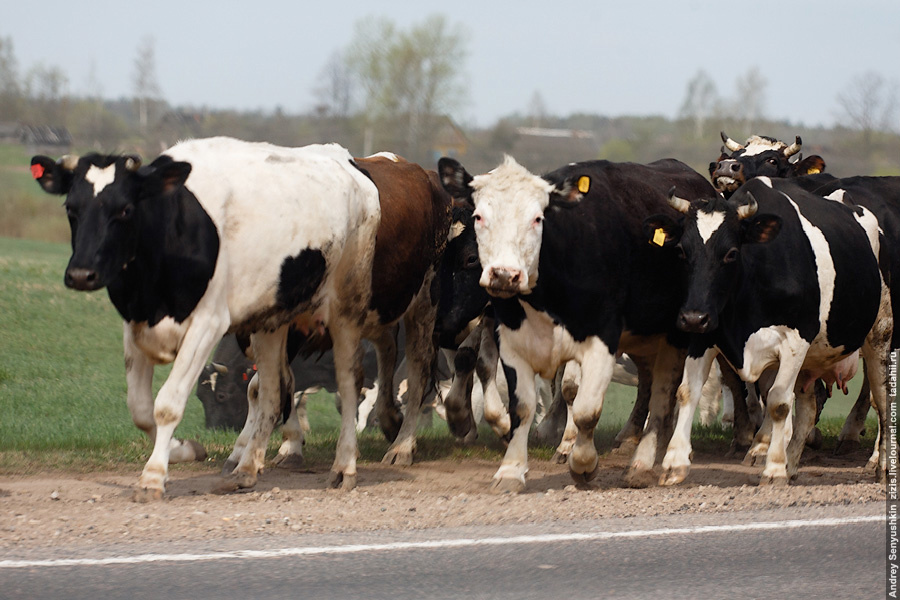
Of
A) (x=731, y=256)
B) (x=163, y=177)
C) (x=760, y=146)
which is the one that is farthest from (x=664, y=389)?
(x=163, y=177)

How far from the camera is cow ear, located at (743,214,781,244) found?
8453 mm

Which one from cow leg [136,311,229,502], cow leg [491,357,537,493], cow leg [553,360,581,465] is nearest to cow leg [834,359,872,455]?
cow leg [553,360,581,465]

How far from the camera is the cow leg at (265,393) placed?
870 cm

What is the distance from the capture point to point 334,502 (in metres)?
7.71

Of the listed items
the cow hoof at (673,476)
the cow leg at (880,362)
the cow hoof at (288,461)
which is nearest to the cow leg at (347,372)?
the cow hoof at (288,461)

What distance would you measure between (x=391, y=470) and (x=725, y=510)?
3.26 meters

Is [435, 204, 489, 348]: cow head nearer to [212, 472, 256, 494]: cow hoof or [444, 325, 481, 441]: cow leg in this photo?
[444, 325, 481, 441]: cow leg

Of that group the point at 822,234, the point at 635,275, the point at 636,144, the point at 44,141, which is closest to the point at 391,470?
the point at 635,275

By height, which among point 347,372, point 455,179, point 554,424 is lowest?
point 554,424

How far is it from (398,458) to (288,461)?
3.17 feet

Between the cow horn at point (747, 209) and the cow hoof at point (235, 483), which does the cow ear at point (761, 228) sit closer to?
the cow horn at point (747, 209)

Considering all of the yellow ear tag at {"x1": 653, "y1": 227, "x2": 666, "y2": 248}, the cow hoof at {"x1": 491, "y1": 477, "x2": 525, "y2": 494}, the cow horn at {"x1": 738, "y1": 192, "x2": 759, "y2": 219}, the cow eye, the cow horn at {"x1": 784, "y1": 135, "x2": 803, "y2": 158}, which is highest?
the cow horn at {"x1": 784, "y1": 135, "x2": 803, "y2": 158}

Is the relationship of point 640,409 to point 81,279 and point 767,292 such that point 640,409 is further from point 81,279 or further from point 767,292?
point 81,279

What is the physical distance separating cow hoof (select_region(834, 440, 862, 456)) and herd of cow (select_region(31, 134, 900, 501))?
126cm
